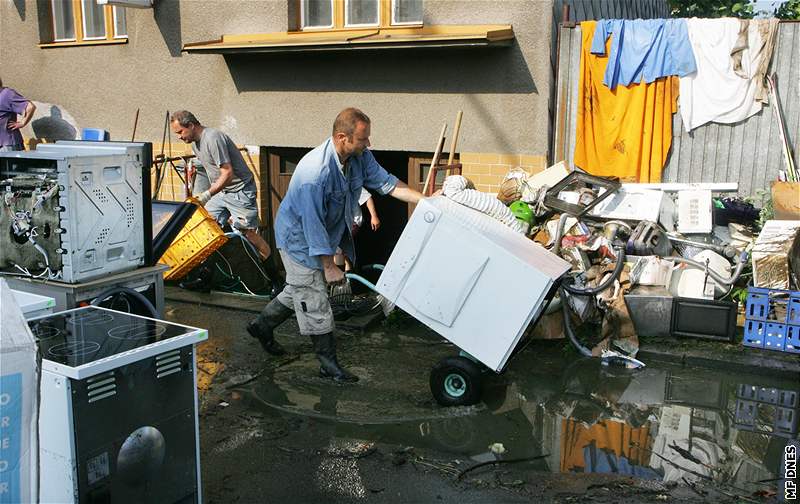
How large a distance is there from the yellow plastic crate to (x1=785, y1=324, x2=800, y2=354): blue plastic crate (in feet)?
17.5

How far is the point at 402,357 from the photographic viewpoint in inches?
262

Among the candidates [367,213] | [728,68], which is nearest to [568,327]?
[728,68]

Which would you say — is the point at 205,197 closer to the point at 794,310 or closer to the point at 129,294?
the point at 129,294

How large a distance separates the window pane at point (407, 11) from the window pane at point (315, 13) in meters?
0.98

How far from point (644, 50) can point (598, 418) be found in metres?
4.20

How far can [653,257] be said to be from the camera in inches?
279

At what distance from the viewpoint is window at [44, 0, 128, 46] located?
1076cm

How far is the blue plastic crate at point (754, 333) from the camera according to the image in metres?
6.59

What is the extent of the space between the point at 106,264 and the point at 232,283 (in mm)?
4078

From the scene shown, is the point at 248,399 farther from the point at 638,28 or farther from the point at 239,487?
the point at 638,28

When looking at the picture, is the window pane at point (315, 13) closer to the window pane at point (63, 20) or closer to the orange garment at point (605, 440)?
the window pane at point (63, 20)

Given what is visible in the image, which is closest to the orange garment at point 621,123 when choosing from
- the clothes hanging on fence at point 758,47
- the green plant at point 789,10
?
the clothes hanging on fence at point 758,47

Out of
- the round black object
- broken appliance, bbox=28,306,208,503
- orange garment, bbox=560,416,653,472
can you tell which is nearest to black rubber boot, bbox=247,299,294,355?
orange garment, bbox=560,416,653,472

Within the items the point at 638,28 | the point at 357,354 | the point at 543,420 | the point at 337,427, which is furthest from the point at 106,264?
the point at 638,28
